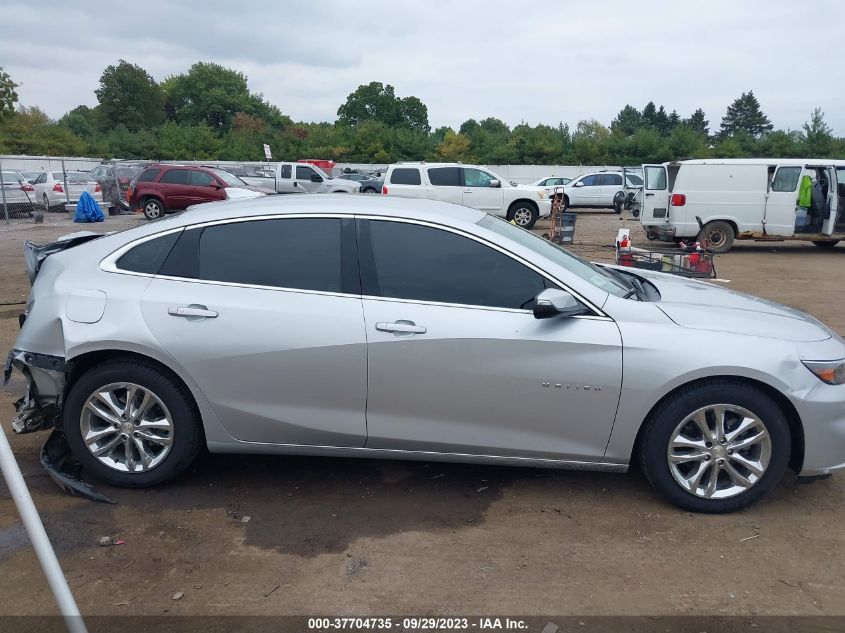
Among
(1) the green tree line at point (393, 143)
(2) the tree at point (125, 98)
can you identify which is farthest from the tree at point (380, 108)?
(2) the tree at point (125, 98)

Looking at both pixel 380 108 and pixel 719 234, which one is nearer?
pixel 719 234

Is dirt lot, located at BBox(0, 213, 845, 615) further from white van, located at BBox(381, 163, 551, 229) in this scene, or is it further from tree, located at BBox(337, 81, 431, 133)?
tree, located at BBox(337, 81, 431, 133)

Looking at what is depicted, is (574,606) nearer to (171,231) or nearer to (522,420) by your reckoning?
(522,420)

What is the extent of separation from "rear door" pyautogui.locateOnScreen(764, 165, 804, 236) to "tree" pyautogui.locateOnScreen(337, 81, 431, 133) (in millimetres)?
76476

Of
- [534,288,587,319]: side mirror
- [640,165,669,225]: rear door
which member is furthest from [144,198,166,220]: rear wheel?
[534,288,587,319]: side mirror

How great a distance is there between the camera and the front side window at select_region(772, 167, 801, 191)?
47.6ft

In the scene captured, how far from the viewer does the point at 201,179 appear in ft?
70.0

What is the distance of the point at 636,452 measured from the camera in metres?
3.68

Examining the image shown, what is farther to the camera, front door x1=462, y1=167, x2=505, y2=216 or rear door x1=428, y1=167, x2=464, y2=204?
front door x1=462, y1=167, x2=505, y2=216

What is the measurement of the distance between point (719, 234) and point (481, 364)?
523 inches

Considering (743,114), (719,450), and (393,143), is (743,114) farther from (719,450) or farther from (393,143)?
(719,450)

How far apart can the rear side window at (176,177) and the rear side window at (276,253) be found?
18.9m

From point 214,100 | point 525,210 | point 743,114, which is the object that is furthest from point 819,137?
point 214,100

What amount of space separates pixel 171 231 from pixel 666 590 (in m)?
3.20
